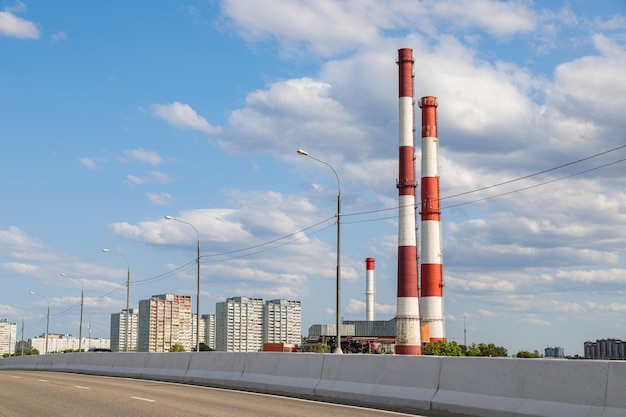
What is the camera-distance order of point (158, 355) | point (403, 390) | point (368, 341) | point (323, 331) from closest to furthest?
1. point (403, 390)
2. point (158, 355)
3. point (368, 341)
4. point (323, 331)

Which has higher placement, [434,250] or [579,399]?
[434,250]

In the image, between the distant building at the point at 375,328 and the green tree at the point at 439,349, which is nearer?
the green tree at the point at 439,349

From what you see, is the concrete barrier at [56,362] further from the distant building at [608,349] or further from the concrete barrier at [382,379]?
the distant building at [608,349]

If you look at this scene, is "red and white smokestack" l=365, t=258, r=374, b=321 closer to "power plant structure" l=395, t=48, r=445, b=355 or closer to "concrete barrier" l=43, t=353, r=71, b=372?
"power plant structure" l=395, t=48, r=445, b=355

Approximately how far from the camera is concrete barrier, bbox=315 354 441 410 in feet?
55.8

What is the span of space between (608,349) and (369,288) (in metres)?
43.3

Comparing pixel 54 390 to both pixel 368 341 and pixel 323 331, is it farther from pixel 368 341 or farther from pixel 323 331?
pixel 323 331

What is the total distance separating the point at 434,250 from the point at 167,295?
422ft

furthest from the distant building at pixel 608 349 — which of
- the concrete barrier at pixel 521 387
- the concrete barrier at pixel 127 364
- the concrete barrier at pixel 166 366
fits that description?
the concrete barrier at pixel 521 387

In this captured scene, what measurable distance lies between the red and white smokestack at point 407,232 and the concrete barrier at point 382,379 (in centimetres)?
4343

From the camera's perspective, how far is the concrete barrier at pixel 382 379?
1700 centimetres

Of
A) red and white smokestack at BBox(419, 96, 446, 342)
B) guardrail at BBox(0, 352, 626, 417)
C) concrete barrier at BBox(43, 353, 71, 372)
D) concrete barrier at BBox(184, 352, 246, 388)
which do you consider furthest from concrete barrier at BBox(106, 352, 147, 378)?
red and white smokestack at BBox(419, 96, 446, 342)

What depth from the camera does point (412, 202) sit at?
214 feet

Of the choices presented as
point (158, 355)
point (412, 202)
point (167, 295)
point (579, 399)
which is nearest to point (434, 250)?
point (412, 202)
